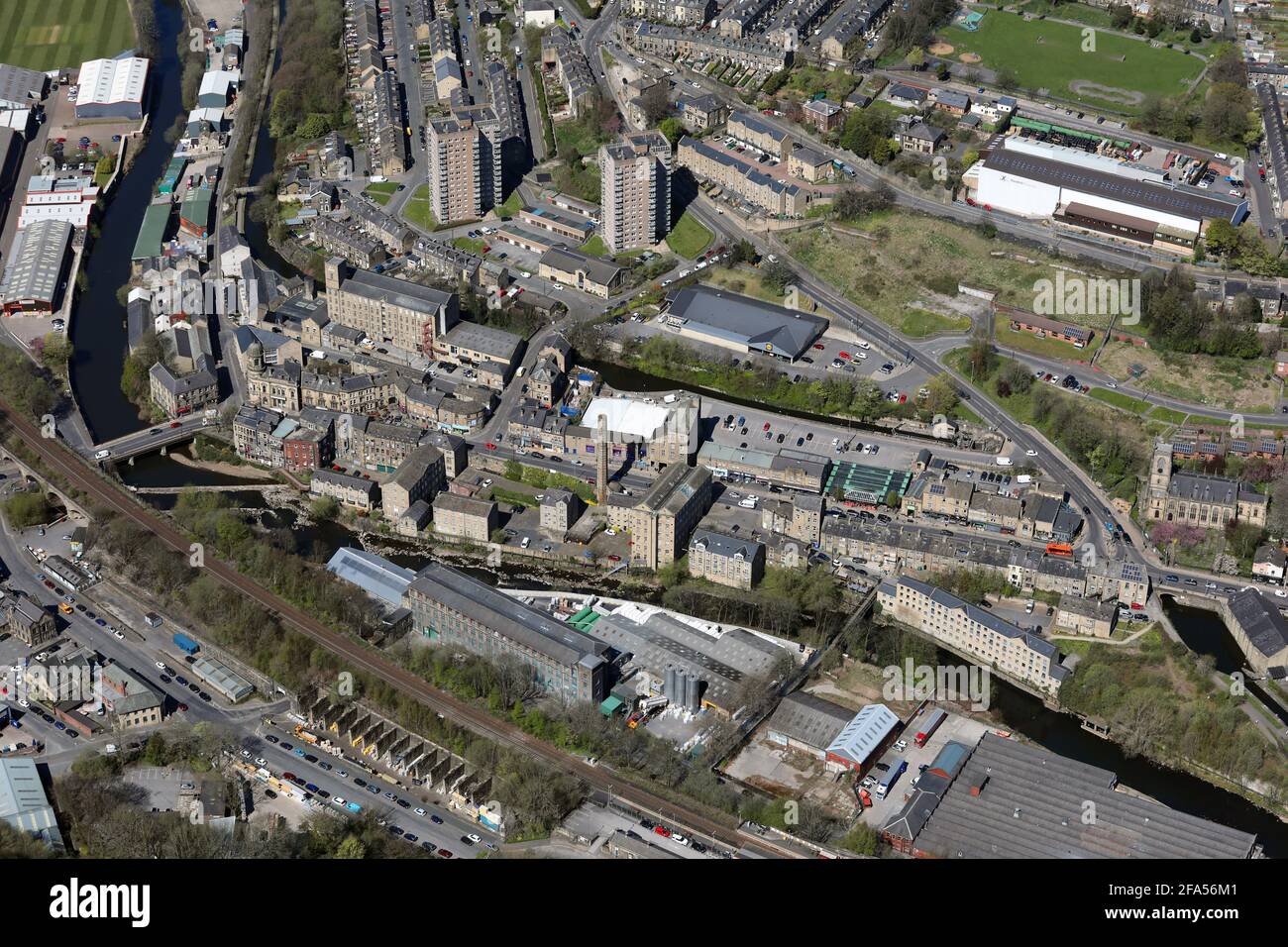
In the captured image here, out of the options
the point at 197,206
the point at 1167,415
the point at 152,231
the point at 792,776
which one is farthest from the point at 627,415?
the point at 197,206

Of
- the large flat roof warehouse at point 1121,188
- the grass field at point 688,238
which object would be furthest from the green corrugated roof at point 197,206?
the large flat roof warehouse at point 1121,188

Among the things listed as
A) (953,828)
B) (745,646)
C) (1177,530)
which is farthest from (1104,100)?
(953,828)

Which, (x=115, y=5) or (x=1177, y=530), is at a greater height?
(x=115, y=5)

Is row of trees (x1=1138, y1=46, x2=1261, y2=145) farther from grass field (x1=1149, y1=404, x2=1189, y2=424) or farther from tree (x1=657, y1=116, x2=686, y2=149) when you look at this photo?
grass field (x1=1149, y1=404, x2=1189, y2=424)

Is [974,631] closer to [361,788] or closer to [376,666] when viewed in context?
[376,666]

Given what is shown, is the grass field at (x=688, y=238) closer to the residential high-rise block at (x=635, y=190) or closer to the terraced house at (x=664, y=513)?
the residential high-rise block at (x=635, y=190)

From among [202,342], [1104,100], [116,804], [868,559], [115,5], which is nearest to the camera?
[116,804]

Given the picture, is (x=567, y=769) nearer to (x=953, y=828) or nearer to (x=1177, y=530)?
(x=953, y=828)

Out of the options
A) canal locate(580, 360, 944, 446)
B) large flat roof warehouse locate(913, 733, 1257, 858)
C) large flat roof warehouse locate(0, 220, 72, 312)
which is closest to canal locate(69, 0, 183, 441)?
large flat roof warehouse locate(0, 220, 72, 312)
